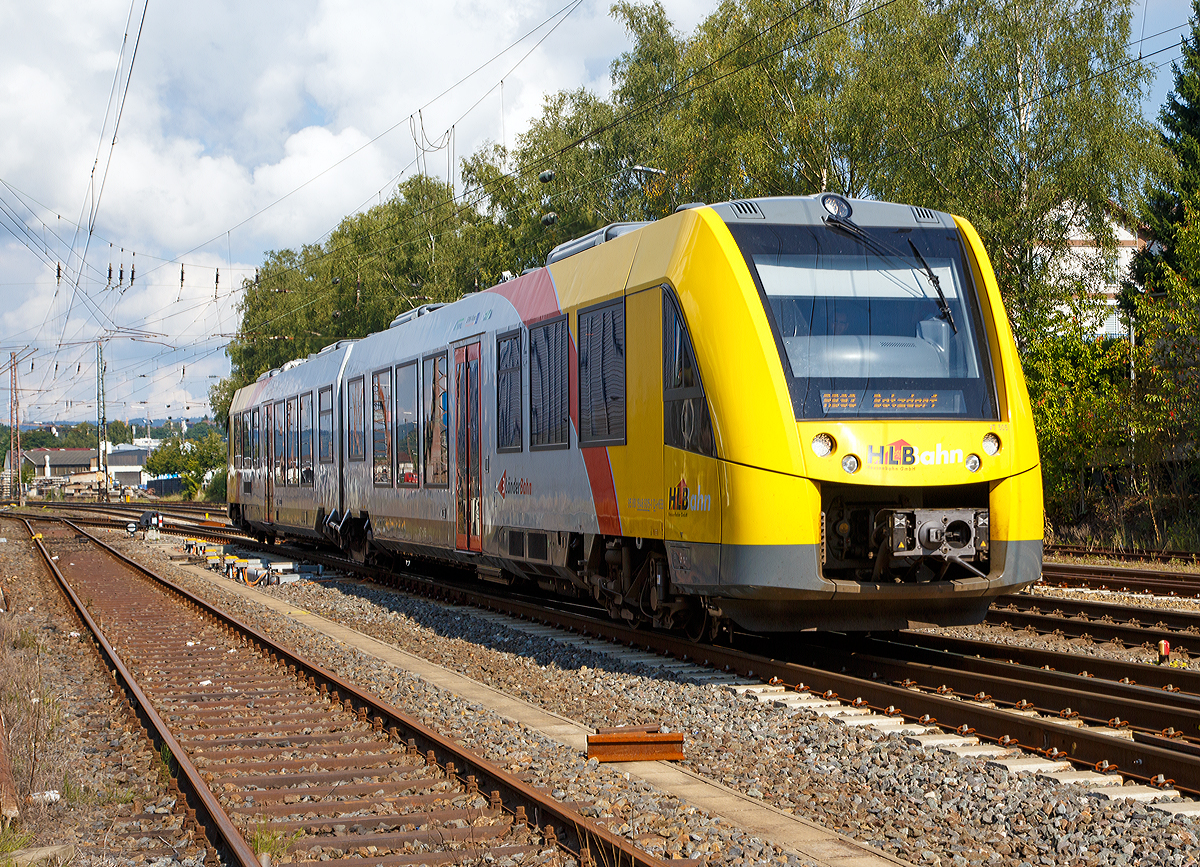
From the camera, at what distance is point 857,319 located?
8867 millimetres

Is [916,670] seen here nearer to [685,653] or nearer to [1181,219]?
[685,653]

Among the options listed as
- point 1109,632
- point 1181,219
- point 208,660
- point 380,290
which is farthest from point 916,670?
point 380,290

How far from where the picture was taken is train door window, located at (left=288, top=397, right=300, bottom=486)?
22.8 metres

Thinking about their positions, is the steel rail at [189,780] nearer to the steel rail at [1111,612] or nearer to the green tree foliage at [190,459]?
the steel rail at [1111,612]

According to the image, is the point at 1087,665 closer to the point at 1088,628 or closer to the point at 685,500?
the point at 1088,628

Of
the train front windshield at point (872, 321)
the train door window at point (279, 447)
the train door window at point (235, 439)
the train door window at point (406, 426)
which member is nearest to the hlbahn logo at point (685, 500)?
the train front windshield at point (872, 321)

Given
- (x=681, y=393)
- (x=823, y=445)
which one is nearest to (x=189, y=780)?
(x=681, y=393)

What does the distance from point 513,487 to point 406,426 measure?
4.17 meters

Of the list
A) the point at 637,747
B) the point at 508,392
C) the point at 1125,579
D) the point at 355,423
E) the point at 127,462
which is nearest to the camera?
the point at 637,747

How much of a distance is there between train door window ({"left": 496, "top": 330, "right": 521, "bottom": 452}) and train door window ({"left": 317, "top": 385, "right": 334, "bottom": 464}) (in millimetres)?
7981

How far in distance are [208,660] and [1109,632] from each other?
26.4ft

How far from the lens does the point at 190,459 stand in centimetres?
8612

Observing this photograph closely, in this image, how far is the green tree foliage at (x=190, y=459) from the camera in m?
77.6

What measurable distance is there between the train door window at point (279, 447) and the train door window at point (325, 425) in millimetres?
3171
